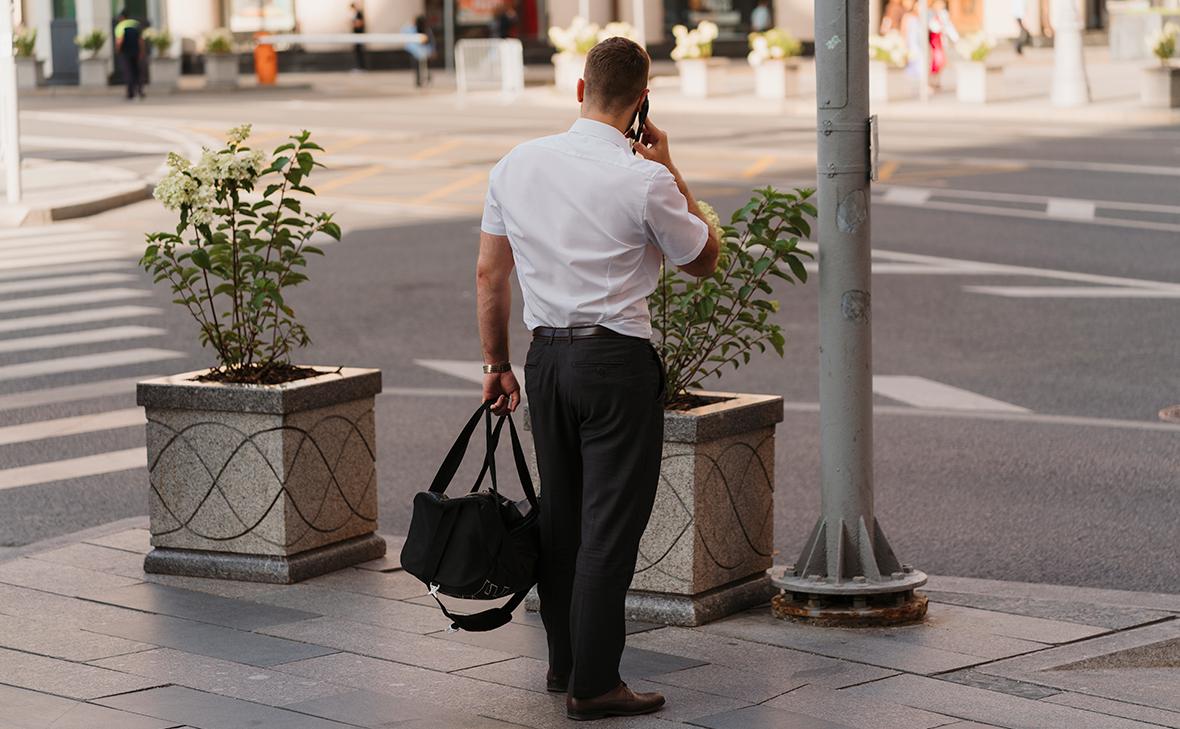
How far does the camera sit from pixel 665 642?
242 inches

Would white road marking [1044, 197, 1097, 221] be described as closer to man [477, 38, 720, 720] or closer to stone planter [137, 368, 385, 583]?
stone planter [137, 368, 385, 583]

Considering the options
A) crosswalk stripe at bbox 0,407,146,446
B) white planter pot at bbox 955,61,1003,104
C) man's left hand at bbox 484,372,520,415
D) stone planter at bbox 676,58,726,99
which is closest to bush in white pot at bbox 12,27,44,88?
stone planter at bbox 676,58,726,99

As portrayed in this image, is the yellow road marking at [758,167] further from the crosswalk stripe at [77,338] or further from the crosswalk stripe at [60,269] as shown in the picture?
the crosswalk stripe at [77,338]

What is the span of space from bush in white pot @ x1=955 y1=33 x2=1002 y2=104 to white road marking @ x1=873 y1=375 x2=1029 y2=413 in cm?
2590

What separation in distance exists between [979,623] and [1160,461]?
3.22m

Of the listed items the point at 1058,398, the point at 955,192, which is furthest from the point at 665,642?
the point at 955,192

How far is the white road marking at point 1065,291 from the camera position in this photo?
14438mm

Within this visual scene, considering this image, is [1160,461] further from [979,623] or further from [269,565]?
[269,565]

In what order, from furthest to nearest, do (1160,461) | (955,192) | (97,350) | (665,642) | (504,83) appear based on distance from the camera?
(504,83)
(955,192)
(97,350)
(1160,461)
(665,642)

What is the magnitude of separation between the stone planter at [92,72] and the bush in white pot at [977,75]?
27.0 m

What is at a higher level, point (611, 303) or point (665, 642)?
point (611, 303)

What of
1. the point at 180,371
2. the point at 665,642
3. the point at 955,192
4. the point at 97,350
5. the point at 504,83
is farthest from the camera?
the point at 504,83

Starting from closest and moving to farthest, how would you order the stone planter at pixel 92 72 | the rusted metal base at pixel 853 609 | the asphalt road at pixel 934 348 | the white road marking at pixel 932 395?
the rusted metal base at pixel 853 609 < the asphalt road at pixel 934 348 < the white road marking at pixel 932 395 < the stone planter at pixel 92 72

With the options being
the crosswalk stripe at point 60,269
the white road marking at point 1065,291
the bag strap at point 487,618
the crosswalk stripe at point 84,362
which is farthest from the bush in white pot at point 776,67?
the bag strap at point 487,618
